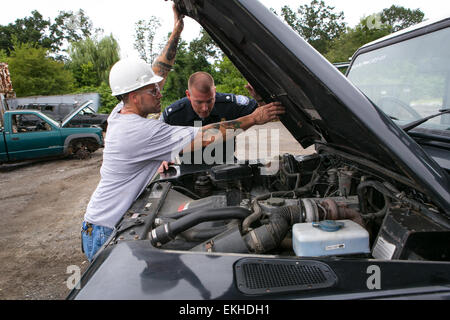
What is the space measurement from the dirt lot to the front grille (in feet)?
8.60

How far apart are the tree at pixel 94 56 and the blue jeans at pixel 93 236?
2738cm

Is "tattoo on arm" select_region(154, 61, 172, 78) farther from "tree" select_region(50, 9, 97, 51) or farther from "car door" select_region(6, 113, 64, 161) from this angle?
"tree" select_region(50, 9, 97, 51)

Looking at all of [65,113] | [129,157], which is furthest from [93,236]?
[65,113]

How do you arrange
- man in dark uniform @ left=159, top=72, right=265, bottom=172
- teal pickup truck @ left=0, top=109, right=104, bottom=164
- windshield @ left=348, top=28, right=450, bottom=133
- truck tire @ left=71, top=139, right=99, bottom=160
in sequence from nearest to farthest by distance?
windshield @ left=348, top=28, right=450, bottom=133 < man in dark uniform @ left=159, top=72, right=265, bottom=172 < teal pickup truck @ left=0, top=109, right=104, bottom=164 < truck tire @ left=71, top=139, right=99, bottom=160

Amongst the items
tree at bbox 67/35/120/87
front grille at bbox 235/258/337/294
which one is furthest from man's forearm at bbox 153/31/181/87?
tree at bbox 67/35/120/87

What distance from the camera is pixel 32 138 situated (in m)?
8.59

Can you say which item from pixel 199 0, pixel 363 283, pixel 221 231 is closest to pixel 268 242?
pixel 221 231

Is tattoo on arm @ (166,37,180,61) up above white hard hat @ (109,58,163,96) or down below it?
above

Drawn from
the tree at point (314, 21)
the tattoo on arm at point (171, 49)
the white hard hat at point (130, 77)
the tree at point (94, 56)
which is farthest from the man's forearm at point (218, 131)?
the tree at point (314, 21)

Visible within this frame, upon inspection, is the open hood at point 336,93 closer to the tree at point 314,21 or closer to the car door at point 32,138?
the car door at point 32,138

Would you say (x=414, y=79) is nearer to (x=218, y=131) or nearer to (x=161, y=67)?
(x=218, y=131)

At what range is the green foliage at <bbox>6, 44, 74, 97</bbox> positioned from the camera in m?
22.0

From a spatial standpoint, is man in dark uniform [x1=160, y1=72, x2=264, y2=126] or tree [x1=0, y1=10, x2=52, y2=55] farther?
tree [x1=0, y1=10, x2=52, y2=55]
